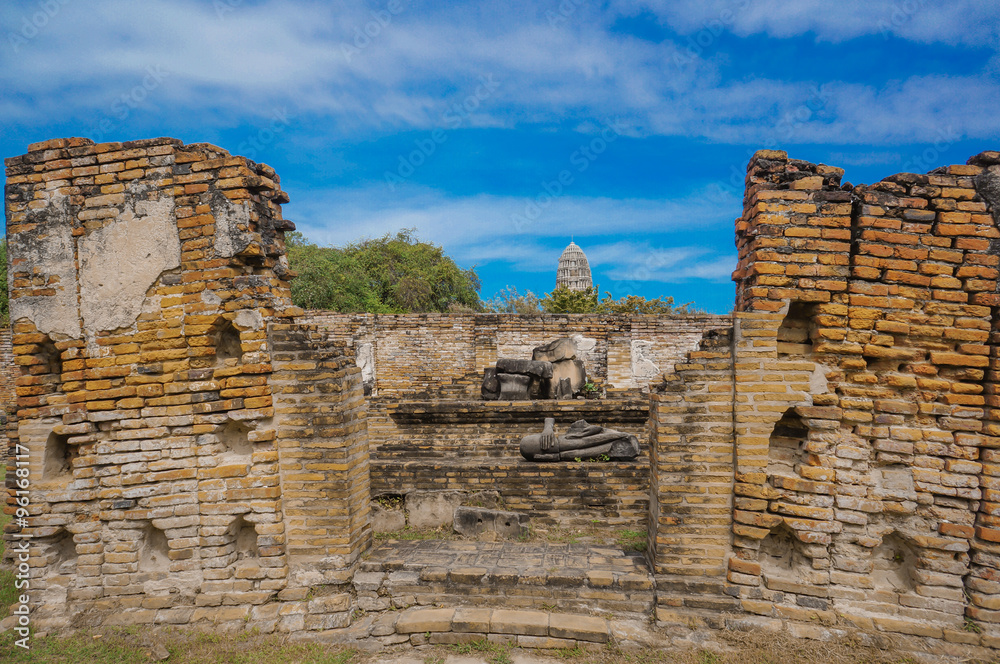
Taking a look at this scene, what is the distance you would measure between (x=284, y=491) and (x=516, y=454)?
479 cm

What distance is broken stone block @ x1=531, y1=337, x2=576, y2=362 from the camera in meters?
10.4

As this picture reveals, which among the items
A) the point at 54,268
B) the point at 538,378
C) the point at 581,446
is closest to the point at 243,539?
the point at 54,268

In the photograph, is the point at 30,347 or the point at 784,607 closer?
the point at 784,607

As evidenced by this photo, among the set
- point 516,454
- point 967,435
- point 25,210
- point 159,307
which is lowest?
point 516,454

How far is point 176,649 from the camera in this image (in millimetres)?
3541

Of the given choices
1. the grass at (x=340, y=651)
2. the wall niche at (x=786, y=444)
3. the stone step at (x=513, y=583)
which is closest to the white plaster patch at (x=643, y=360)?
the stone step at (x=513, y=583)

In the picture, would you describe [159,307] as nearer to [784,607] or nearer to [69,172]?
[69,172]

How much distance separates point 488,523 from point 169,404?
3173 mm

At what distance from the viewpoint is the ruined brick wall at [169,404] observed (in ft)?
12.3

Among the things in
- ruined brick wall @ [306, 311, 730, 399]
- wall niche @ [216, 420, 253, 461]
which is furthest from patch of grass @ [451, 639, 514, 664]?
ruined brick wall @ [306, 311, 730, 399]

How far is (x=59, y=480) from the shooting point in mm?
3893

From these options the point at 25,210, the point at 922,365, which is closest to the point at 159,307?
the point at 25,210

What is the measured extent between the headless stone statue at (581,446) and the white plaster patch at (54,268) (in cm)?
503

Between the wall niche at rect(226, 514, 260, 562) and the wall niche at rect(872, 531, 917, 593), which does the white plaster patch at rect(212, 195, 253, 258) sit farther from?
the wall niche at rect(872, 531, 917, 593)
